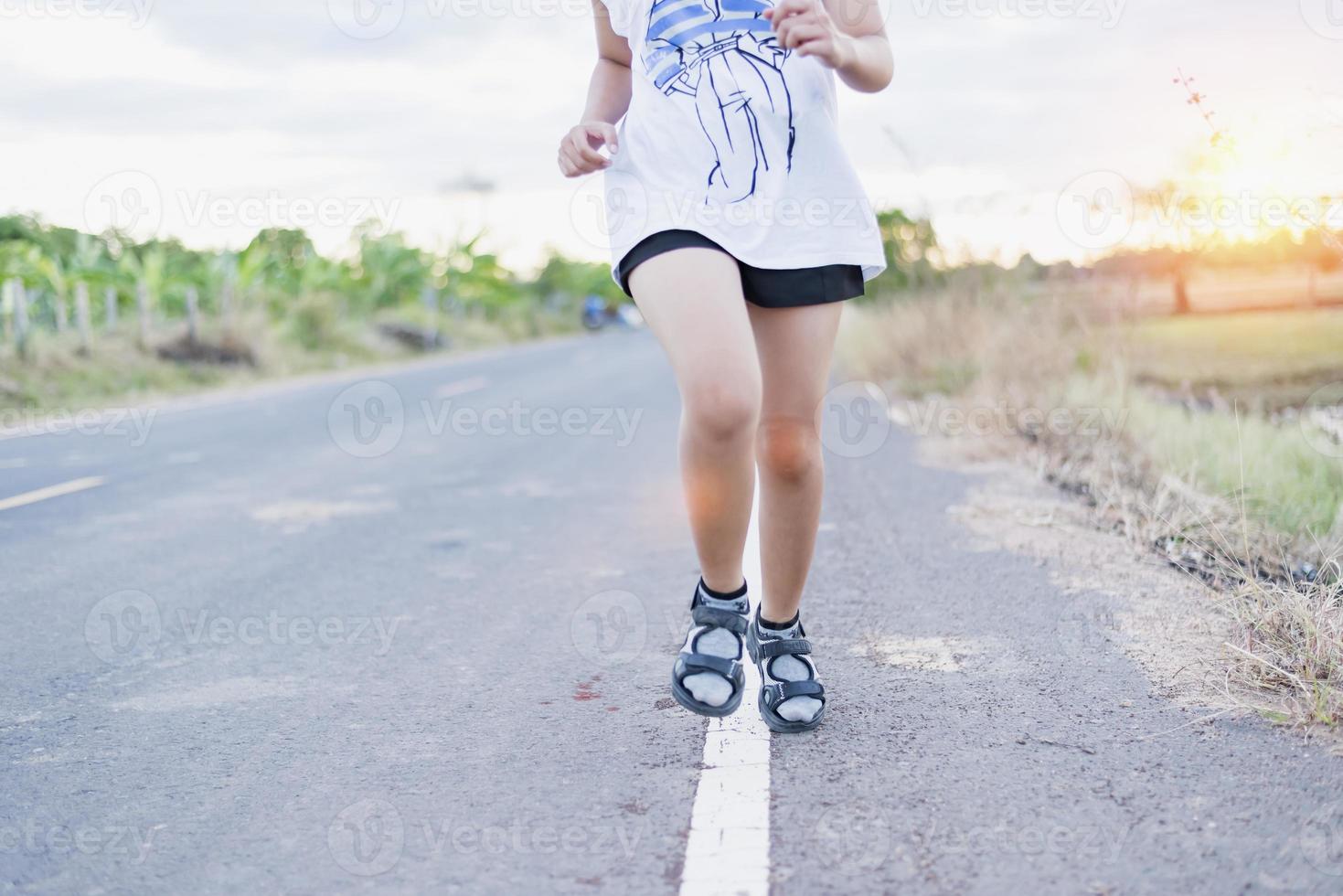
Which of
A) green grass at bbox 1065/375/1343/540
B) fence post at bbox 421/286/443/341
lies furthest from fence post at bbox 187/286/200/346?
green grass at bbox 1065/375/1343/540

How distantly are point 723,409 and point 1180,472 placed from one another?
133 inches

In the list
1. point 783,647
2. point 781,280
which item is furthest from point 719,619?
point 781,280

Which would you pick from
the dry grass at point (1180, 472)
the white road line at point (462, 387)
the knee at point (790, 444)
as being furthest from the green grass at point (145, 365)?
the knee at point (790, 444)

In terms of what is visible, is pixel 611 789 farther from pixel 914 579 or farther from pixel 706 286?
pixel 914 579

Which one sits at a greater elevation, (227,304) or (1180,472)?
(227,304)

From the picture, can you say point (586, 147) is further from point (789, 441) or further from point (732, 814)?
point (732, 814)

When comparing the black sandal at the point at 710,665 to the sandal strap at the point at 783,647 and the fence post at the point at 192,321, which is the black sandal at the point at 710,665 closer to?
the sandal strap at the point at 783,647

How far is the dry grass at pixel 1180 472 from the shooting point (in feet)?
8.58

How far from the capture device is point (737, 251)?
92.2 inches

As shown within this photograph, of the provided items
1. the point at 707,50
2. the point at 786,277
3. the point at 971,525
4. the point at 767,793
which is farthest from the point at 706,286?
the point at 971,525

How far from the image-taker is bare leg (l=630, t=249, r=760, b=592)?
2.23 meters

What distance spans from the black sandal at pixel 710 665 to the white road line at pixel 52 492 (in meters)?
5.29

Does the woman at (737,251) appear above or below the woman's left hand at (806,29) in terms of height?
below

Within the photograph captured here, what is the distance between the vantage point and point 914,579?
394cm
